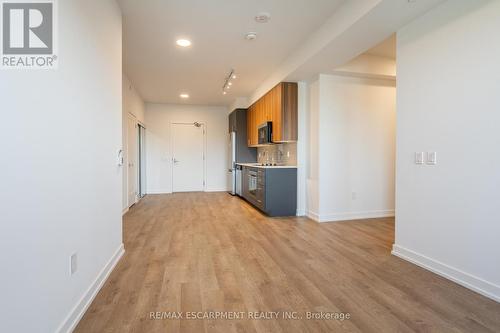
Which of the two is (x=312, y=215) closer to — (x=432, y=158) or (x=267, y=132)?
(x=267, y=132)

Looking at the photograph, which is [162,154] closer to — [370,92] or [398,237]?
[370,92]

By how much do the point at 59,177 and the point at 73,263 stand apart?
0.59 metres

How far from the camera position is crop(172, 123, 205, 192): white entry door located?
321 inches

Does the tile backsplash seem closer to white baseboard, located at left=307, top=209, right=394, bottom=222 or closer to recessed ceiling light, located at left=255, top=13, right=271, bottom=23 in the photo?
white baseboard, located at left=307, top=209, right=394, bottom=222

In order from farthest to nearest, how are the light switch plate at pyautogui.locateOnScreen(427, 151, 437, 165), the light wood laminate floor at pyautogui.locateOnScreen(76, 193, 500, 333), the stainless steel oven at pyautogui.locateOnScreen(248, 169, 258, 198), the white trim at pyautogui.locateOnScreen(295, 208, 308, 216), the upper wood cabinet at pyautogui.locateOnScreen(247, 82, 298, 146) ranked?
1. the stainless steel oven at pyautogui.locateOnScreen(248, 169, 258, 198)
2. the white trim at pyautogui.locateOnScreen(295, 208, 308, 216)
3. the upper wood cabinet at pyautogui.locateOnScreen(247, 82, 298, 146)
4. the light switch plate at pyautogui.locateOnScreen(427, 151, 437, 165)
5. the light wood laminate floor at pyautogui.locateOnScreen(76, 193, 500, 333)

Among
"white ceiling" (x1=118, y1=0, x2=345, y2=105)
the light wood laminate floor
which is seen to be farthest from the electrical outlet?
"white ceiling" (x1=118, y1=0, x2=345, y2=105)

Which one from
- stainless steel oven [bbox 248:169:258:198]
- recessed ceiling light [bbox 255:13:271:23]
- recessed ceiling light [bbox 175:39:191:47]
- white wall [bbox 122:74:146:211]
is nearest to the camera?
recessed ceiling light [bbox 255:13:271:23]

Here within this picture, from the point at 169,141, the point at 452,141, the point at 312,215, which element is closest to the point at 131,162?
the point at 169,141

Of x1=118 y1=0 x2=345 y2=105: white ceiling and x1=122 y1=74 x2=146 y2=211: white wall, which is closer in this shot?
x1=118 y1=0 x2=345 y2=105: white ceiling

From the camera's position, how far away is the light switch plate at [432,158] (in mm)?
2535

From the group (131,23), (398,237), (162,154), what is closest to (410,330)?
(398,237)

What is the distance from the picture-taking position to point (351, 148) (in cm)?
458

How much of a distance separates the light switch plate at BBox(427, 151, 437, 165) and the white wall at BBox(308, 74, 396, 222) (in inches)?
76.0

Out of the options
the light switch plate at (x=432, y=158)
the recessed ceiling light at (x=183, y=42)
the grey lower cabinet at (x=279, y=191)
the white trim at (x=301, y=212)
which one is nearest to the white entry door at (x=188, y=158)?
the grey lower cabinet at (x=279, y=191)
